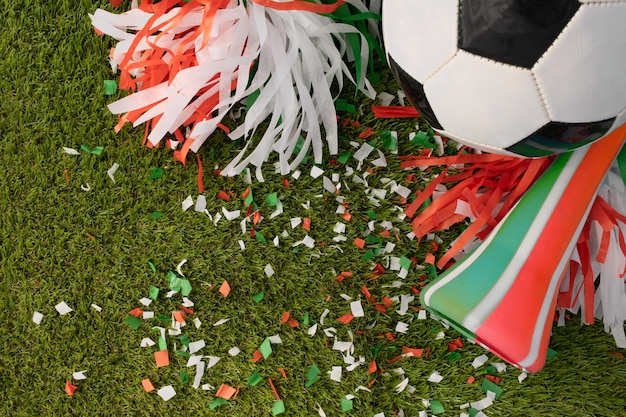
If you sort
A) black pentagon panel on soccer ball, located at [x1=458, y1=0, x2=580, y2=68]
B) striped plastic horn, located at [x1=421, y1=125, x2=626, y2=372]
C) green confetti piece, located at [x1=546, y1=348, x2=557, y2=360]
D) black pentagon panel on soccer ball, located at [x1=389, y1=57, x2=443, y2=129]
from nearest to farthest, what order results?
black pentagon panel on soccer ball, located at [x1=458, y1=0, x2=580, y2=68] → black pentagon panel on soccer ball, located at [x1=389, y1=57, x2=443, y2=129] → striped plastic horn, located at [x1=421, y1=125, x2=626, y2=372] → green confetti piece, located at [x1=546, y1=348, x2=557, y2=360]

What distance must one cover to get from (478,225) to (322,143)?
0.35 m

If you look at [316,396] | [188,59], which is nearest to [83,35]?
[188,59]

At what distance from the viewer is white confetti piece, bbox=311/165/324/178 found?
118cm

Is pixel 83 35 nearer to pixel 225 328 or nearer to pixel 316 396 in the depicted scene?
pixel 225 328

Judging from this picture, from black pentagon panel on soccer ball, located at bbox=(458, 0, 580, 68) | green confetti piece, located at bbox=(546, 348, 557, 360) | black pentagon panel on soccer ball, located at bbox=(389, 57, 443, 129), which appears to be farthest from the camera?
green confetti piece, located at bbox=(546, 348, 557, 360)

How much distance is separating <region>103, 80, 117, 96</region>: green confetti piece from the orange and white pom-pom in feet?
0.12

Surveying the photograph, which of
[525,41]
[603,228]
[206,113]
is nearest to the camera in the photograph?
[525,41]

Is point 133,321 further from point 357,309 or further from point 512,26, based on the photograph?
point 512,26

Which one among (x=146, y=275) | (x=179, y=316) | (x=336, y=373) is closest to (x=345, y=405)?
(x=336, y=373)

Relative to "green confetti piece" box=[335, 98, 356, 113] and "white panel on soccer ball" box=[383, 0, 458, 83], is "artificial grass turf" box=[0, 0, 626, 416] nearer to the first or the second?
"green confetti piece" box=[335, 98, 356, 113]

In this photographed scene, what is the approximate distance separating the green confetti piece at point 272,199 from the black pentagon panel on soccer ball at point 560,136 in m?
0.50

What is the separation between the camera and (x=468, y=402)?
1170 millimetres

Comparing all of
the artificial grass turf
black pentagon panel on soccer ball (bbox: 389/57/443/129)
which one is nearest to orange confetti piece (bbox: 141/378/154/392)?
the artificial grass turf

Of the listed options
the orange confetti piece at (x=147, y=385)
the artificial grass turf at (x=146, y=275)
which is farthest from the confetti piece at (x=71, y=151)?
the orange confetti piece at (x=147, y=385)
